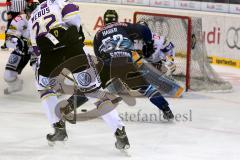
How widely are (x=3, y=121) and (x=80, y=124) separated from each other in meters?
0.81

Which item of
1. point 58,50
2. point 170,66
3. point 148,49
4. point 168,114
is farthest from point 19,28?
point 58,50

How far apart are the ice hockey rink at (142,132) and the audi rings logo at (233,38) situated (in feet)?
6.27

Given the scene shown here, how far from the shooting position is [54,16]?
531 centimetres

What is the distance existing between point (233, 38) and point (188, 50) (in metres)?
1.86

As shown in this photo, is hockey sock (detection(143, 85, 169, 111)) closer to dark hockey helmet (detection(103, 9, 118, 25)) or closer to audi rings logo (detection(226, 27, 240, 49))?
dark hockey helmet (detection(103, 9, 118, 25))

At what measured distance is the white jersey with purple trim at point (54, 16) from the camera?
17.4 ft

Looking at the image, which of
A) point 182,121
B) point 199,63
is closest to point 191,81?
point 199,63

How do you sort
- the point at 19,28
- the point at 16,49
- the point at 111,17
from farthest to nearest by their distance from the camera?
the point at 16,49 → the point at 19,28 → the point at 111,17

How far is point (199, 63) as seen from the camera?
8.42 meters

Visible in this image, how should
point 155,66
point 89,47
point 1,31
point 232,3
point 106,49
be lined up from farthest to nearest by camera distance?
point 1,31 → point 89,47 → point 232,3 → point 155,66 → point 106,49

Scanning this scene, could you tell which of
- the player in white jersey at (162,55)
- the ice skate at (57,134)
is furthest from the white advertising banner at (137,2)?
the ice skate at (57,134)

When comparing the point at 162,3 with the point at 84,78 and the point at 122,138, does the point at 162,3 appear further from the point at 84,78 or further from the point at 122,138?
the point at 122,138

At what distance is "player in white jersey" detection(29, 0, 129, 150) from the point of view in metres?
5.30

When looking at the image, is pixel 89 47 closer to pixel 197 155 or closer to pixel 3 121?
pixel 3 121
